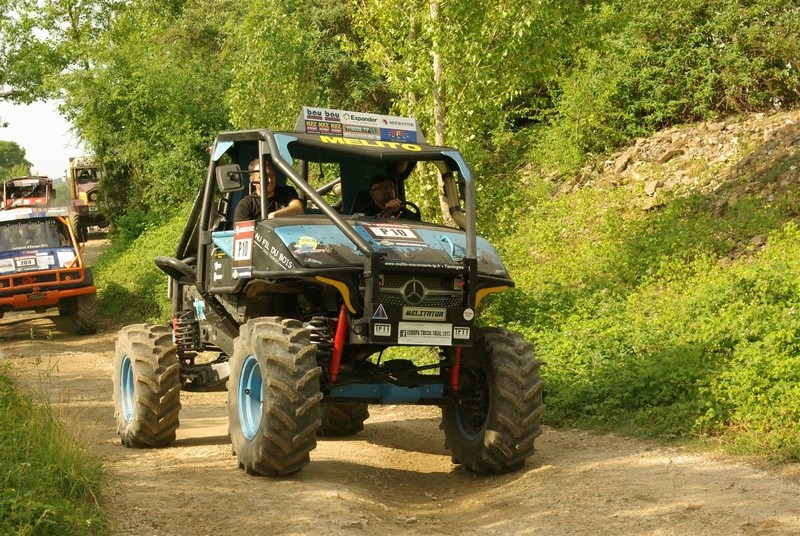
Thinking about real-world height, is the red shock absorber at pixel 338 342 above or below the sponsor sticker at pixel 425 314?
below

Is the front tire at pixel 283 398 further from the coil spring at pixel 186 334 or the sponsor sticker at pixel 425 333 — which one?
the coil spring at pixel 186 334

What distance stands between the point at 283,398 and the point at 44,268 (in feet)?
48.7

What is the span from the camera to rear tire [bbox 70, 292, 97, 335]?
72.4ft

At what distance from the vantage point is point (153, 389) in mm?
10227

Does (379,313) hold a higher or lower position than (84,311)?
higher

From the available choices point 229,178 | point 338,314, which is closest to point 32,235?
point 229,178

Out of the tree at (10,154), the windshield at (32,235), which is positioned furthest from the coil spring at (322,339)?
the tree at (10,154)

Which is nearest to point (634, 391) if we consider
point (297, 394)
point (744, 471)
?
point (744, 471)

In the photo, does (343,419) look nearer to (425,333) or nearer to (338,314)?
(338,314)

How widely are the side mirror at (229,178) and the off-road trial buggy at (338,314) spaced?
2 cm

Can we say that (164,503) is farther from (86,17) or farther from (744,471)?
(86,17)

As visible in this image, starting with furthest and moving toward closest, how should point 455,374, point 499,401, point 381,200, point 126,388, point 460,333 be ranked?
point 126,388 → point 381,200 → point 455,374 → point 499,401 → point 460,333

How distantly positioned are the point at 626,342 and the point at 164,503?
622 cm

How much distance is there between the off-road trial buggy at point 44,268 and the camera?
21.4 meters
